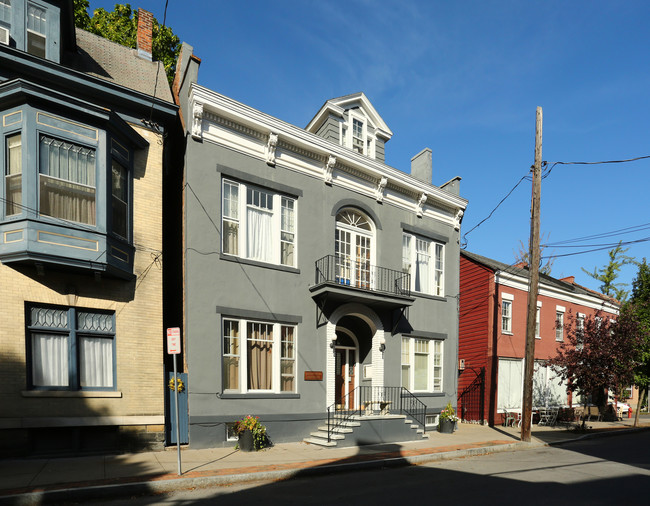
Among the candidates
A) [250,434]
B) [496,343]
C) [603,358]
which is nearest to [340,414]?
[250,434]

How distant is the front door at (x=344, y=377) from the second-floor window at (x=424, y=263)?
3.75m

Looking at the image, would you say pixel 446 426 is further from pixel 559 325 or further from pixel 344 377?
pixel 559 325

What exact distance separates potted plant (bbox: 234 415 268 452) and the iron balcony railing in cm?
466

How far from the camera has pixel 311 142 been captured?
1494cm

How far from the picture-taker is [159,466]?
972cm

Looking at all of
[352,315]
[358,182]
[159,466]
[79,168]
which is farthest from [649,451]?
[79,168]

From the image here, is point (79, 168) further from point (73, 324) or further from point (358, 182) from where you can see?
point (358, 182)

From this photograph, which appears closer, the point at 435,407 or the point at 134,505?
the point at 134,505

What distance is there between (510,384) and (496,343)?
2.32m

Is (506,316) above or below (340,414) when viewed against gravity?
above

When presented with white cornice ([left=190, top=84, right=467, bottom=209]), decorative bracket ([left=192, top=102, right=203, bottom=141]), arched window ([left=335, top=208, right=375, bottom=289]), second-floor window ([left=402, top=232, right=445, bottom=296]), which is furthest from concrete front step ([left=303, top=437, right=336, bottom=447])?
decorative bracket ([left=192, top=102, right=203, bottom=141])

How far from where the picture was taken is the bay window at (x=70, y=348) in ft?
34.2

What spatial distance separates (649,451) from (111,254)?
1659cm

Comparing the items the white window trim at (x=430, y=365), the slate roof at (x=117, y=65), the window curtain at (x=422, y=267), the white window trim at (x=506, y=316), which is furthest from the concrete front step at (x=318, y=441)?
the white window trim at (x=506, y=316)
